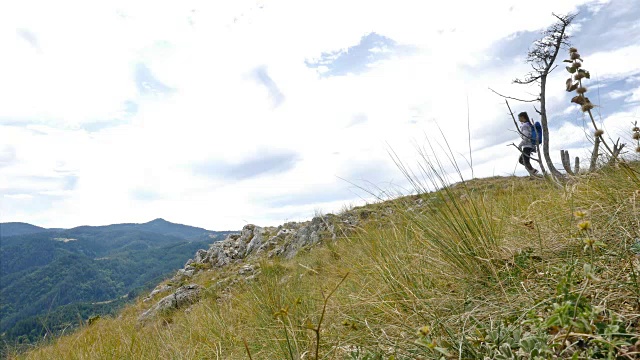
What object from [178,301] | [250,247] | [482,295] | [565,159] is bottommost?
[178,301]

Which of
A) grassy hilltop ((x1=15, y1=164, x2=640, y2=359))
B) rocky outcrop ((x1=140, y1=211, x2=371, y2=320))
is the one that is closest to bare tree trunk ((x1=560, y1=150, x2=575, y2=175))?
grassy hilltop ((x1=15, y1=164, x2=640, y2=359))

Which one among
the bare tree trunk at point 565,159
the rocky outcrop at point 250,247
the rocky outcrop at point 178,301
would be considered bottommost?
the rocky outcrop at point 178,301

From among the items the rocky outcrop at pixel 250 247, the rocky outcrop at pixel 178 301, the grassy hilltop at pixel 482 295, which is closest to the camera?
the grassy hilltop at pixel 482 295

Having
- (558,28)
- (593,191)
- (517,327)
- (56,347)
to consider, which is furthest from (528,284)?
(558,28)

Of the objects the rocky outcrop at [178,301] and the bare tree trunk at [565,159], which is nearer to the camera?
the bare tree trunk at [565,159]

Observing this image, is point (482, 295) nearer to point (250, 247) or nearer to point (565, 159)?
point (565, 159)

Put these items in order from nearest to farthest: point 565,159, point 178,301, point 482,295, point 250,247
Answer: point 482,295
point 565,159
point 178,301
point 250,247

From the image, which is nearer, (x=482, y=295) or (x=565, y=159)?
(x=482, y=295)

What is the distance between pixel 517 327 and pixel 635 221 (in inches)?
46.4

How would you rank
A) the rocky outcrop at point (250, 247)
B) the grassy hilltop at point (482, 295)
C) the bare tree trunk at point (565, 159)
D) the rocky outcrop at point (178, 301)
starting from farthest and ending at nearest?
the rocky outcrop at point (250, 247)
the rocky outcrop at point (178, 301)
the bare tree trunk at point (565, 159)
the grassy hilltop at point (482, 295)

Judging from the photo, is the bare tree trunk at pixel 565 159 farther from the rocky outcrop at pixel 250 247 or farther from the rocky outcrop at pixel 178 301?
the rocky outcrop at pixel 178 301

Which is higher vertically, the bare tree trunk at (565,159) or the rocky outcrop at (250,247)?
the bare tree trunk at (565,159)

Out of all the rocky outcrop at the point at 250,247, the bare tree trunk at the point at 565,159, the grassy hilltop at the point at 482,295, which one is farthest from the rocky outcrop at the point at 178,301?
the bare tree trunk at the point at 565,159

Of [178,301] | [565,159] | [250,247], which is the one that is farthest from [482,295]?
[250,247]
